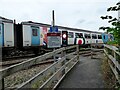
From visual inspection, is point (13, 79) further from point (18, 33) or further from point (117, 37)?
point (18, 33)

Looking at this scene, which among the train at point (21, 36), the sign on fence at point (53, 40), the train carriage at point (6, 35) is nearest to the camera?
the sign on fence at point (53, 40)

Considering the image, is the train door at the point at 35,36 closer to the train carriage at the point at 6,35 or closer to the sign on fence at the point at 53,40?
the train carriage at the point at 6,35

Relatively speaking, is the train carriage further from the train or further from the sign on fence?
the sign on fence

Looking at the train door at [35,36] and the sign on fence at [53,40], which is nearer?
the sign on fence at [53,40]

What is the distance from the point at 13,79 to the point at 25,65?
4.61 metres

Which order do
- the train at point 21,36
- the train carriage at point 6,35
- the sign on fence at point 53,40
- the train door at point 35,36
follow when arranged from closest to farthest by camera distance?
the sign on fence at point 53,40
the train carriage at point 6,35
the train at point 21,36
the train door at point 35,36

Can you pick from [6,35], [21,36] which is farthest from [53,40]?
[21,36]

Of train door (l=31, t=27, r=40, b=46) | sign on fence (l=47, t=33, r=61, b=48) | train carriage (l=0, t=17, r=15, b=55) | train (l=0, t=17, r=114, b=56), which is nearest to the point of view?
sign on fence (l=47, t=33, r=61, b=48)

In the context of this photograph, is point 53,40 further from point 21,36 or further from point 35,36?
point 35,36

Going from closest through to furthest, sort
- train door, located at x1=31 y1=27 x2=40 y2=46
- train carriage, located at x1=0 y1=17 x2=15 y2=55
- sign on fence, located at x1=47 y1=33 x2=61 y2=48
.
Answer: sign on fence, located at x1=47 y1=33 x2=61 y2=48 → train carriage, located at x1=0 y1=17 x2=15 y2=55 → train door, located at x1=31 y1=27 x2=40 y2=46

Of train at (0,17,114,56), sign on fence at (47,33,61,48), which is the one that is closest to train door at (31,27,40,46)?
train at (0,17,114,56)

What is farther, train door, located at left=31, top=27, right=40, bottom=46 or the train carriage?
train door, located at left=31, top=27, right=40, bottom=46

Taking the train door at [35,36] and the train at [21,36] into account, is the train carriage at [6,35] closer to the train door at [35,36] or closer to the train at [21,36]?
the train at [21,36]

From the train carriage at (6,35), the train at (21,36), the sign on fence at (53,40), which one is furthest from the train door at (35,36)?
the sign on fence at (53,40)
